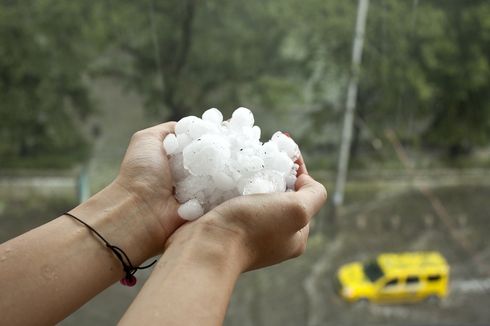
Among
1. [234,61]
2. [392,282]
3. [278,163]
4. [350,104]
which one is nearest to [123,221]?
[278,163]

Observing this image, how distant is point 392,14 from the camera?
2.65 metres

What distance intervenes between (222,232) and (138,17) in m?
2.23

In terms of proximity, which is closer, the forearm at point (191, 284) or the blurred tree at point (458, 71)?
the forearm at point (191, 284)


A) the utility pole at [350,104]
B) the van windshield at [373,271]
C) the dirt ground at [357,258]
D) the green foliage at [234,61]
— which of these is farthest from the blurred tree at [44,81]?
the van windshield at [373,271]

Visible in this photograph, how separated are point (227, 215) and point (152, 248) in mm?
194

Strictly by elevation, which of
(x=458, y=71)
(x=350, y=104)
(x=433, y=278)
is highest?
(x=458, y=71)

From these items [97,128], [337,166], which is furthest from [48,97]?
[337,166]

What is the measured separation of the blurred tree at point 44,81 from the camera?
8.45 feet

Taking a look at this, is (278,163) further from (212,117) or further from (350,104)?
(350,104)

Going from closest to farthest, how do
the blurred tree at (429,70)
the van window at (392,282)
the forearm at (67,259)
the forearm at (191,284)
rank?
the forearm at (191,284) < the forearm at (67,259) < the van window at (392,282) < the blurred tree at (429,70)

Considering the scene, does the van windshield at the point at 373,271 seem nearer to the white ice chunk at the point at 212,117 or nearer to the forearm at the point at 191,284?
the white ice chunk at the point at 212,117

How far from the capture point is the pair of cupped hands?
0.65m

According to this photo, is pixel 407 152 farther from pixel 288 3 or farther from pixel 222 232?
pixel 222 232

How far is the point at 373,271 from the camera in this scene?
8.41 feet
